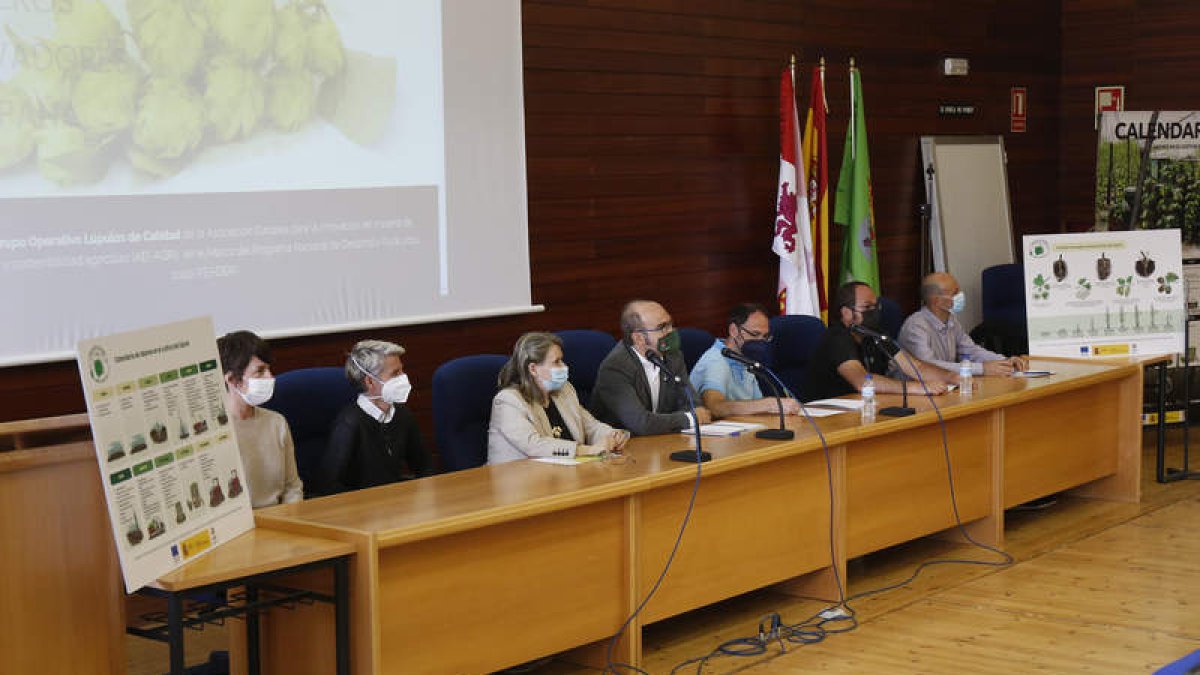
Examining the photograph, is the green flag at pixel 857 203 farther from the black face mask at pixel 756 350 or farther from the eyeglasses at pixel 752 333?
the eyeglasses at pixel 752 333

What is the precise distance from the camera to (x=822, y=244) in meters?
8.62

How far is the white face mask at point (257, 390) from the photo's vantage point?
15.8ft

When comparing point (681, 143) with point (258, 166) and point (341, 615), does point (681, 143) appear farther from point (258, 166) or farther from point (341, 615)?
point (341, 615)

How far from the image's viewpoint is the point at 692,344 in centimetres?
688

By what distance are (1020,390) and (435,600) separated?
336 centimetres

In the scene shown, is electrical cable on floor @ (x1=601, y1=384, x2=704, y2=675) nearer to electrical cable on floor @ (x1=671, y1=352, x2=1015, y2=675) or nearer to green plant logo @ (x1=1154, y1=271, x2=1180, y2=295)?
electrical cable on floor @ (x1=671, y1=352, x2=1015, y2=675)

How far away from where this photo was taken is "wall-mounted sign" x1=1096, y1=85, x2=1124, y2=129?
10.5 meters

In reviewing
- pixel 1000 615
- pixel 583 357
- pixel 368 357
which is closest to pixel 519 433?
pixel 368 357

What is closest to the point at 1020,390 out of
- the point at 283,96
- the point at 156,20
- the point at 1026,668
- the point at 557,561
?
the point at 1026,668

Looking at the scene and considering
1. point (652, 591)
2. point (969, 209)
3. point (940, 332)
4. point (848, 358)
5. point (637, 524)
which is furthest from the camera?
point (969, 209)

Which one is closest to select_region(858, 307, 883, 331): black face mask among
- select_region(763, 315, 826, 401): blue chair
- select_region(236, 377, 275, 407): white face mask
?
select_region(763, 315, 826, 401): blue chair

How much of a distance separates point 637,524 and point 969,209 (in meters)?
5.51

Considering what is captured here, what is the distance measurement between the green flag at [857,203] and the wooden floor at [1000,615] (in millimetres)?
2105

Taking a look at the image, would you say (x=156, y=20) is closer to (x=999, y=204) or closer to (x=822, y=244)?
(x=822, y=244)
